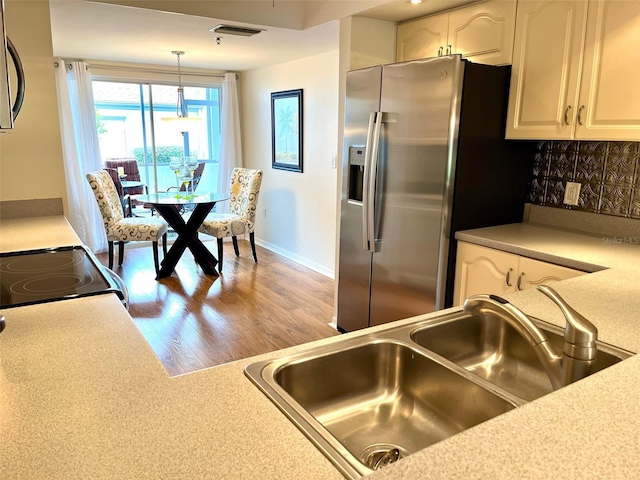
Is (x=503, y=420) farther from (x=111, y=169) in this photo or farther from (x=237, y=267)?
(x=111, y=169)

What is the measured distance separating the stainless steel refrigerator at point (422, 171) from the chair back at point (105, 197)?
8.79 feet

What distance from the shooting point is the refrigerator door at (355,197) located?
2.92m

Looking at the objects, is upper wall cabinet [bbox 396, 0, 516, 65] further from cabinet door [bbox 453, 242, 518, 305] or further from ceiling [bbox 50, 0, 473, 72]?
cabinet door [bbox 453, 242, 518, 305]

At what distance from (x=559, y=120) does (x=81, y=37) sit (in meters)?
3.70

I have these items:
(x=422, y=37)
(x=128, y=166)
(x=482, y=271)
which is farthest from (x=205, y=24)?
(x=128, y=166)

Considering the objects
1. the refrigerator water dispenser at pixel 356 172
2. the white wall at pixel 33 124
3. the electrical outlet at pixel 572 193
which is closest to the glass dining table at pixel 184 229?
the white wall at pixel 33 124

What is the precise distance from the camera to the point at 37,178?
106 inches

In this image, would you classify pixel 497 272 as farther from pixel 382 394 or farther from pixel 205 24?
pixel 205 24

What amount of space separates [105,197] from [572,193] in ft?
13.1

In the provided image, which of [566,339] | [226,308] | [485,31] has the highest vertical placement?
[485,31]

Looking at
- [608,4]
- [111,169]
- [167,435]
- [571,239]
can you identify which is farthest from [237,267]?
[167,435]

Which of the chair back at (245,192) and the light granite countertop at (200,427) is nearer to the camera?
the light granite countertop at (200,427)

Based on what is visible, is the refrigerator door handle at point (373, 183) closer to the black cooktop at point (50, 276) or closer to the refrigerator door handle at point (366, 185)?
the refrigerator door handle at point (366, 185)

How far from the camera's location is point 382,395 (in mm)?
1255
